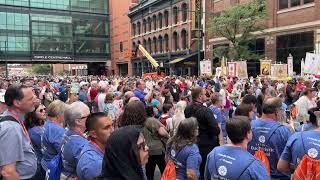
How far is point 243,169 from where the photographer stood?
3.38 metres

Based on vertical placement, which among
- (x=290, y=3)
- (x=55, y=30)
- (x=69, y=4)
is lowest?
(x=290, y=3)

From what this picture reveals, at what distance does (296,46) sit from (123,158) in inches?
1065

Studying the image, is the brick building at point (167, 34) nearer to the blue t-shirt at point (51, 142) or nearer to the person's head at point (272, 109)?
the person's head at point (272, 109)

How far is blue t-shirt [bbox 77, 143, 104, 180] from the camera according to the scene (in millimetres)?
3205

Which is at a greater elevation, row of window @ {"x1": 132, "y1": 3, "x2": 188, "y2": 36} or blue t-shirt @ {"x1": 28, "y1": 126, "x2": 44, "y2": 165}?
row of window @ {"x1": 132, "y1": 3, "x2": 188, "y2": 36}

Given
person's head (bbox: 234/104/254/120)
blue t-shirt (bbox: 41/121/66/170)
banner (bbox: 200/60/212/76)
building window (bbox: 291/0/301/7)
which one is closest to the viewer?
blue t-shirt (bbox: 41/121/66/170)

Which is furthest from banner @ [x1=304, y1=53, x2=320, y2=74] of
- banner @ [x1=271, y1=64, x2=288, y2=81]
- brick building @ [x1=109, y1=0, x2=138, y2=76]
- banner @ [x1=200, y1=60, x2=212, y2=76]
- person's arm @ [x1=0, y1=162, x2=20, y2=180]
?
brick building @ [x1=109, y1=0, x2=138, y2=76]

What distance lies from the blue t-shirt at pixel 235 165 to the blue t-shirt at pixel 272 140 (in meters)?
1.13

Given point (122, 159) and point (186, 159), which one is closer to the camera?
point (122, 159)

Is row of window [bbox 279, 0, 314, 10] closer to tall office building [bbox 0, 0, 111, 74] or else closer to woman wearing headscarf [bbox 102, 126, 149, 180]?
woman wearing headscarf [bbox 102, 126, 149, 180]

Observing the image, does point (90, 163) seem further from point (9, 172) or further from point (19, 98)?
point (19, 98)

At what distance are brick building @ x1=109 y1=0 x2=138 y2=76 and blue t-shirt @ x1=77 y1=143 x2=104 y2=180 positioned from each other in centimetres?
5525

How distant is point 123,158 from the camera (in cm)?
270

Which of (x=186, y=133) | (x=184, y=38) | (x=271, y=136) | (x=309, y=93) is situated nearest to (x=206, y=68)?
(x=309, y=93)
